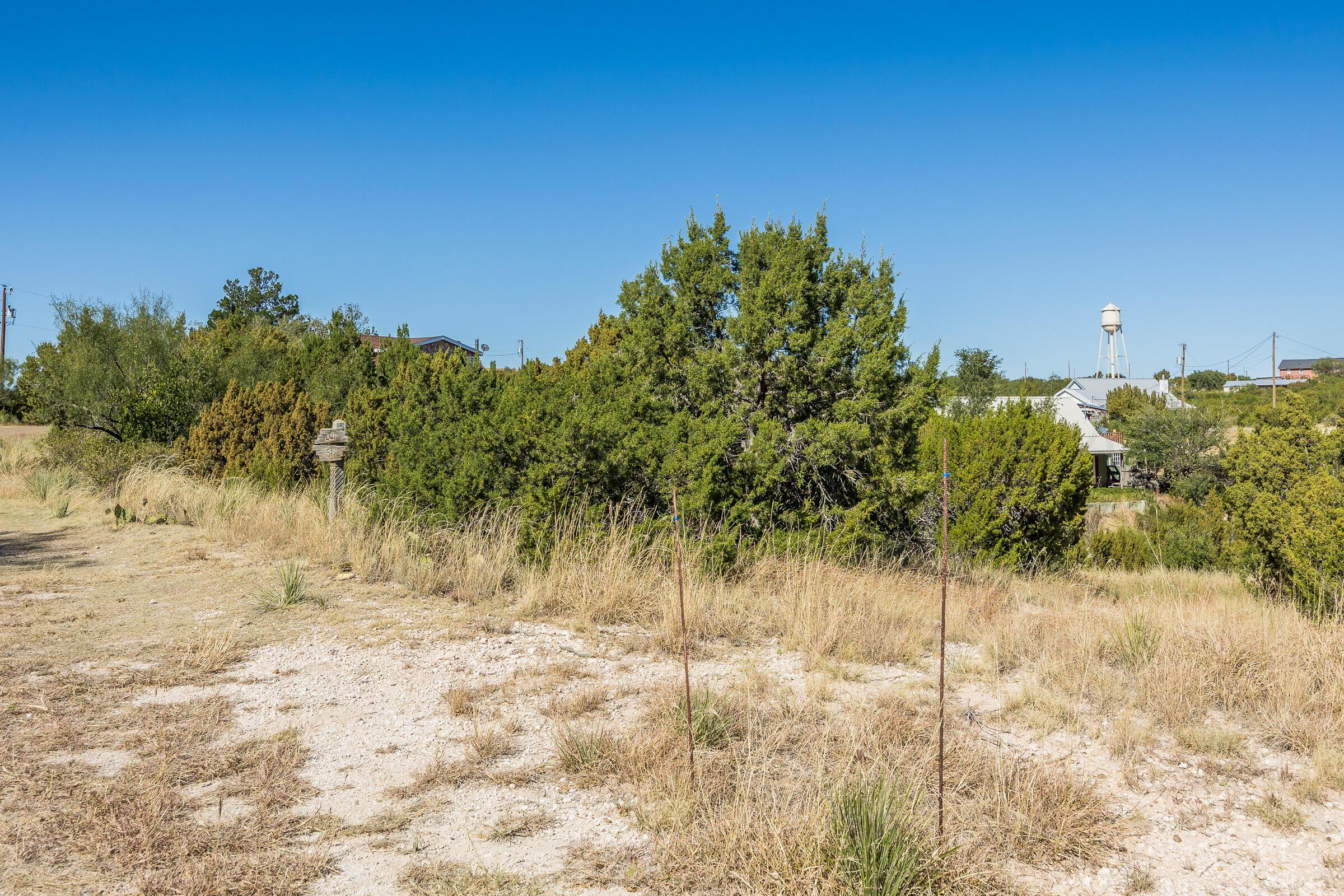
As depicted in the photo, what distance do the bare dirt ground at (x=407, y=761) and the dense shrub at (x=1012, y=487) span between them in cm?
594

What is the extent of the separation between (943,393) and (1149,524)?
61.0 ft

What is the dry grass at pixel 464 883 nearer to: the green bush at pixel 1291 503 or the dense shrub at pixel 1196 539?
the green bush at pixel 1291 503

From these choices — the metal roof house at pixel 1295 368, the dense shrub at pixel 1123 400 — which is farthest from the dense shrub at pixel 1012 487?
the metal roof house at pixel 1295 368

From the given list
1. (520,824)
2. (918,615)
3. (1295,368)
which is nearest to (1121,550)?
(918,615)

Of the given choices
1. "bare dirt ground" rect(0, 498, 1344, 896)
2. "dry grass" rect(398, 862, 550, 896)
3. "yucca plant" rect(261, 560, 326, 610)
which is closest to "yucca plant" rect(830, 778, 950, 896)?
"bare dirt ground" rect(0, 498, 1344, 896)

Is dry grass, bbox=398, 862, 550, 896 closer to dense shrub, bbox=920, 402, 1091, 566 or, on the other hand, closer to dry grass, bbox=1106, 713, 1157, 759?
dry grass, bbox=1106, 713, 1157, 759

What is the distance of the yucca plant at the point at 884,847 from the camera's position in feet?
8.70

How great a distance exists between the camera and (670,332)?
28.9ft

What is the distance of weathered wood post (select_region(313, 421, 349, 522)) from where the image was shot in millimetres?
9875

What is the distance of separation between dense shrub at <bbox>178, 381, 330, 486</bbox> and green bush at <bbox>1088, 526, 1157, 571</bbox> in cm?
1503

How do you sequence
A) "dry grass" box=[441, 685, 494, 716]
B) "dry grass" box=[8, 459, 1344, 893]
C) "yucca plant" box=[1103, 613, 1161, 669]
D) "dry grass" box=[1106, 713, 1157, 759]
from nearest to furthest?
"dry grass" box=[8, 459, 1344, 893], "dry grass" box=[1106, 713, 1157, 759], "dry grass" box=[441, 685, 494, 716], "yucca plant" box=[1103, 613, 1161, 669]

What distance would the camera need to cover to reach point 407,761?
151 inches

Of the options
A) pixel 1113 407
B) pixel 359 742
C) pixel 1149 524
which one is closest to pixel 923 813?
pixel 359 742

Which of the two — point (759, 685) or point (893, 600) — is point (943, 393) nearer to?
point (893, 600)
